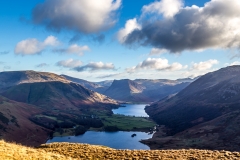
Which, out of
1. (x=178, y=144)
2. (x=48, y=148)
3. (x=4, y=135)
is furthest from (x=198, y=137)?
(x=4, y=135)

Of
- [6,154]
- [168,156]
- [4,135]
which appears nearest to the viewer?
[6,154]

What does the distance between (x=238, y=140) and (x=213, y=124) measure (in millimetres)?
49334

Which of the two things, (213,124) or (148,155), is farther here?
(213,124)

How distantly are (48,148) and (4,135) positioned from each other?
14755cm

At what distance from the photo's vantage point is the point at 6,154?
29656 mm

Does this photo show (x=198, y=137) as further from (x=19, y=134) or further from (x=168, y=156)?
(x=19, y=134)

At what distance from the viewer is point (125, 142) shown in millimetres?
181875

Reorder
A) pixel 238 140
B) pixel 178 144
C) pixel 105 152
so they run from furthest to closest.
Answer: pixel 178 144 < pixel 238 140 < pixel 105 152

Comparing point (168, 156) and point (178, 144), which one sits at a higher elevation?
point (168, 156)

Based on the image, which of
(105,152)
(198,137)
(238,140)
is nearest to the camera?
(105,152)

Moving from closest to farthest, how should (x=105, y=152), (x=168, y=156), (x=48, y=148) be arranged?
(x=168, y=156), (x=105, y=152), (x=48, y=148)

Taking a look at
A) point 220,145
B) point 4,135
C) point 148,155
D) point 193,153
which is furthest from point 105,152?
point 4,135

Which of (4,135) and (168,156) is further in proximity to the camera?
(4,135)

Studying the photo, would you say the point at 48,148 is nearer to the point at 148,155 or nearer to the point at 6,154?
the point at 6,154
